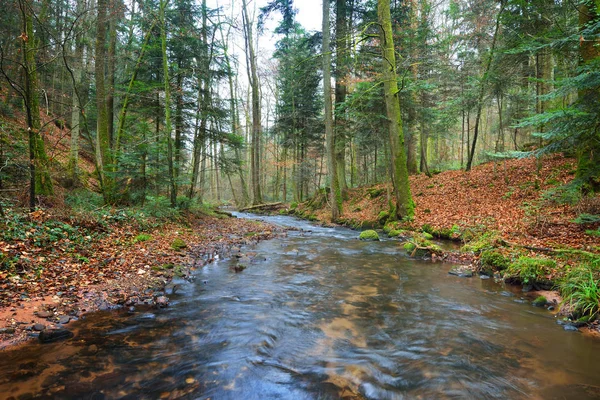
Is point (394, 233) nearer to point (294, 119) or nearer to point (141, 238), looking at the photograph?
point (141, 238)

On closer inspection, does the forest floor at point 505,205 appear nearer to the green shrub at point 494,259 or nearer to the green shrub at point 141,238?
the green shrub at point 494,259

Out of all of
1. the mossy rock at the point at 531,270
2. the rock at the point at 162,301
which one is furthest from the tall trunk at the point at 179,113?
the mossy rock at the point at 531,270

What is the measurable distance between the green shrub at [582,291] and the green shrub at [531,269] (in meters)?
0.61

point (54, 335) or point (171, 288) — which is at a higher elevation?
point (54, 335)

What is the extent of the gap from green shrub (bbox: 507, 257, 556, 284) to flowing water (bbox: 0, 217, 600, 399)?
43 centimetres

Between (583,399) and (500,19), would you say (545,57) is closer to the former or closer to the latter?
(500,19)

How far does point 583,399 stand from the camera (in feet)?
9.09

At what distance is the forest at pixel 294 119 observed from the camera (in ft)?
18.5

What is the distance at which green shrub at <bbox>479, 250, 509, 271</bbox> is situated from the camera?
6391 millimetres

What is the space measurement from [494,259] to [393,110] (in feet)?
23.2

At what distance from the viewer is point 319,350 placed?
12.4ft

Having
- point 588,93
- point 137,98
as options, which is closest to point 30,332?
point 588,93

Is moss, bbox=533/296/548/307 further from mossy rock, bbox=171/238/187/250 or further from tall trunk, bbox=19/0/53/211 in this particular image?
tall trunk, bbox=19/0/53/211

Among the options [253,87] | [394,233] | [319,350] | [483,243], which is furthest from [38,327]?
[253,87]
